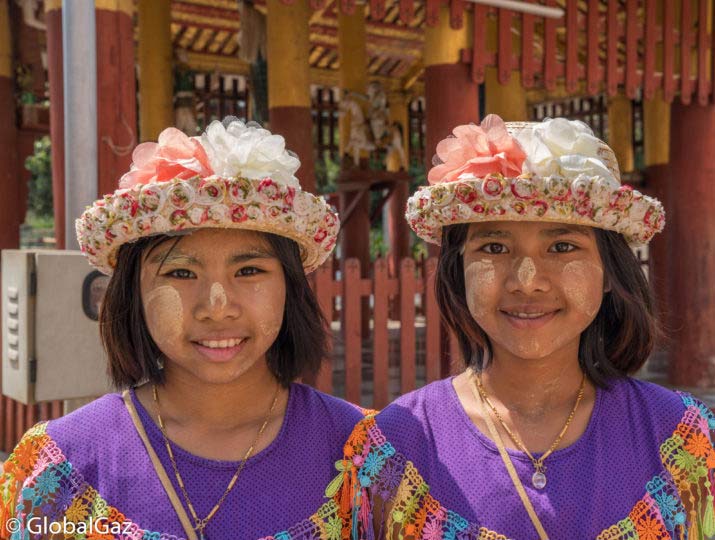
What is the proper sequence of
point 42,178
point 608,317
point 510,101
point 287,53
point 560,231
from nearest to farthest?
point 560,231 < point 608,317 < point 287,53 < point 510,101 < point 42,178

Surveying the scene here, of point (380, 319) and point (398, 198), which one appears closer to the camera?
point (380, 319)

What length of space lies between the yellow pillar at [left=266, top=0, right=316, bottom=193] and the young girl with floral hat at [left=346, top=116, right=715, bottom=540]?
5525mm

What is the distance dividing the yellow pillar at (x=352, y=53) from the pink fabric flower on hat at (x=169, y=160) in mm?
8116

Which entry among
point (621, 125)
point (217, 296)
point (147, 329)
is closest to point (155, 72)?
point (147, 329)

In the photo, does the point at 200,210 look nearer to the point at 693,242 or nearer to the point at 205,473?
the point at 205,473

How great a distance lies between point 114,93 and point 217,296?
10.4 feet

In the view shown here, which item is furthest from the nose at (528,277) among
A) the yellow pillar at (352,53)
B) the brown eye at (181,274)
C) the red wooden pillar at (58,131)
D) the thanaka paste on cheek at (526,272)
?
the yellow pillar at (352,53)

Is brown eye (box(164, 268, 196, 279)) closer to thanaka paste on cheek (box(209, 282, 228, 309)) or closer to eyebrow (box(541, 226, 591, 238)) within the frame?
thanaka paste on cheek (box(209, 282, 228, 309))

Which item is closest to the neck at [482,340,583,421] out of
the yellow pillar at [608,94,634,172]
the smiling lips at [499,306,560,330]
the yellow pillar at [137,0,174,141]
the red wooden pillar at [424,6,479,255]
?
the smiling lips at [499,306,560,330]

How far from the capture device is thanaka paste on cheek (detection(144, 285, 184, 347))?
6.31 feet

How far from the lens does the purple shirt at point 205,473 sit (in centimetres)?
191

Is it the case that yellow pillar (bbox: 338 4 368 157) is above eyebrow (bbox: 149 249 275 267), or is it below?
above

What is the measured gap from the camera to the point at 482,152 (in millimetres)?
2014

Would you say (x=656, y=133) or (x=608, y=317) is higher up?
(x=656, y=133)
